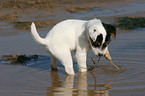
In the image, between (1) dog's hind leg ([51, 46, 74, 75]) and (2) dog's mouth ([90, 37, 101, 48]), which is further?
(1) dog's hind leg ([51, 46, 74, 75])

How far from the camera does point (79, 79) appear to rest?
7.04 metres

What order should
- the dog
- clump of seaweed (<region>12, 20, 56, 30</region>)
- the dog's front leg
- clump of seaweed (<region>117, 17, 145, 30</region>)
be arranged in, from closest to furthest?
1. the dog
2. the dog's front leg
3. clump of seaweed (<region>117, 17, 145, 30</region>)
4. clump of seaweed (<region>12, 20, 56, 30</region>)

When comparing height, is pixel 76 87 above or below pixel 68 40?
below

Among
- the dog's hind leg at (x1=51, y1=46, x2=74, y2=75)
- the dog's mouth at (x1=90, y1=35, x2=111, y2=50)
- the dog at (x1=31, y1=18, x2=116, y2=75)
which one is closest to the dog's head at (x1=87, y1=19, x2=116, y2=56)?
the dog's mouth at (x1=90, y1=35, x2=111, y2=50)

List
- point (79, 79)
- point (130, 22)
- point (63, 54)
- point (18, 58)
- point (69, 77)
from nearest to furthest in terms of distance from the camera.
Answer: point (63, 54) → point (79, 79) → point (69, 77) → point (18, 58) → point (130, 22)

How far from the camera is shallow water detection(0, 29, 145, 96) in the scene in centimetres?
625

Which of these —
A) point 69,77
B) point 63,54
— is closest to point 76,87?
point 69,77

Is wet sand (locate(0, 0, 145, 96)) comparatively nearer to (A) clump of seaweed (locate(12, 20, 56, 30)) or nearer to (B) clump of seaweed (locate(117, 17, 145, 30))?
(A) clump of seaweed (locate(12, 20, 56, 30))

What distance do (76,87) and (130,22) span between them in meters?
7.30

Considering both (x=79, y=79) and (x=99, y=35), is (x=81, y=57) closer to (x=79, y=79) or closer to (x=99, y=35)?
(x=79, y=79)

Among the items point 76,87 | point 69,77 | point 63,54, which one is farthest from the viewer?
point 69,77

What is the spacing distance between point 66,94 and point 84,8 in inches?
442

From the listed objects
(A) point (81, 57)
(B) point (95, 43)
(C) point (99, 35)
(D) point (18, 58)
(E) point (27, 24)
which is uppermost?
(E) point (27, 24)

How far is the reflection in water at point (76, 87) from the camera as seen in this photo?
6184mm
